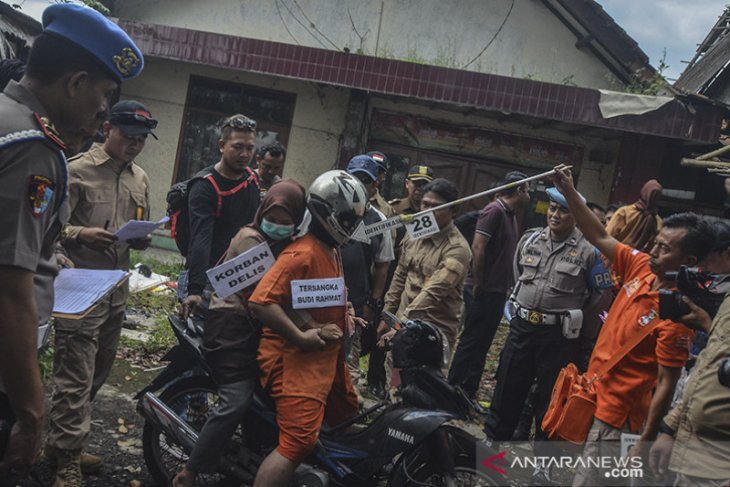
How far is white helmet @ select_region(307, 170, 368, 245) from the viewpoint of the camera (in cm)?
326

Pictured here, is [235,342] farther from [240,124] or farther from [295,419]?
[240,124]

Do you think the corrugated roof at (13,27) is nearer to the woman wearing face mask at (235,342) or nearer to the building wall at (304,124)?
the building wall at (304,124)

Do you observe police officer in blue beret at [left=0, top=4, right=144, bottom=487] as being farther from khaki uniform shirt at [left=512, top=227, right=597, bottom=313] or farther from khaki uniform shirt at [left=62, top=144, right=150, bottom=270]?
khaki uniform shirt at [left=512, top=227, right=597, bottom=313]

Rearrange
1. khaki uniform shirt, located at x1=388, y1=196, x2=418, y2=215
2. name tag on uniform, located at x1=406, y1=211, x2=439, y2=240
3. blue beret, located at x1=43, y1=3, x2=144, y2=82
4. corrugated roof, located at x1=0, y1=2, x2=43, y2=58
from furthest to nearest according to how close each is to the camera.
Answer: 1. corrugated roof, located at x1=0, y1=2, x2=43, y2=58
2. khaki uniform shirt, located at x1=388, y1=196, x2=418, y2=215
3. name tag on uniform, located at x1=406, y1=211, x2=439, y2=240
4. blue beret, located at x1=43, y1=3, x2=144, y2=82

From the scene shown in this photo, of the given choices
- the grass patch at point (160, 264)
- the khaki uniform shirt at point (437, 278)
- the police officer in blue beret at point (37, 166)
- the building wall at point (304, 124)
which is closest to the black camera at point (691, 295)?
the khaki uniform shirt at point (437, 278)

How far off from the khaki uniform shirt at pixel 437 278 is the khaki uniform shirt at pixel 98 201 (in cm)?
232

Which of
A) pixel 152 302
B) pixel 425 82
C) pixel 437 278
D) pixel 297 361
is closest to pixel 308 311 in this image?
pixel 297 361

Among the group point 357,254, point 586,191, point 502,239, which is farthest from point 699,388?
point 586,191

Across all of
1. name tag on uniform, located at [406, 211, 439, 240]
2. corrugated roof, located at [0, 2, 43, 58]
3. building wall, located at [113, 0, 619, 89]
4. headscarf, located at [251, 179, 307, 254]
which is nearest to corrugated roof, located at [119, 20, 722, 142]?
corrugated roof, located at [0, 2, 43, 58]

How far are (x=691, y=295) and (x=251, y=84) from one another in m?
9.16

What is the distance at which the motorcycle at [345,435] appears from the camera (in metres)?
3.17

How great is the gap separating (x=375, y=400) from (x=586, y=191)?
607 cm

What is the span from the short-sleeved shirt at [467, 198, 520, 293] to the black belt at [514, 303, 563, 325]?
1.39 meters

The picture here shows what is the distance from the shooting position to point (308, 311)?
3277 millimetres
